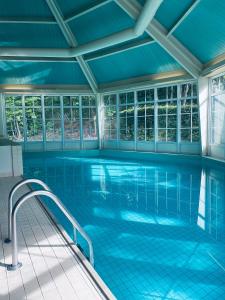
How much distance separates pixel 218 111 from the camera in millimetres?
11031

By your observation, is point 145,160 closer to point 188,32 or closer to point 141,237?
point 188,32

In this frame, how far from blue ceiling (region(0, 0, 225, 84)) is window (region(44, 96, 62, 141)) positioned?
121cm

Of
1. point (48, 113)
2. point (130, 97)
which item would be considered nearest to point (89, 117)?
point (48, 113)

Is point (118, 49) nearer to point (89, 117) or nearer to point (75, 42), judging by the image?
point (75, 42)

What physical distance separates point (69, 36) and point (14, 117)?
19.9ft

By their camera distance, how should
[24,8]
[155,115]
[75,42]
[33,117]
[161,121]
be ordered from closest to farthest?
1. [24,8]
2. [75,42]
3. [161,121]
4. [155,115]
5. [33,117]

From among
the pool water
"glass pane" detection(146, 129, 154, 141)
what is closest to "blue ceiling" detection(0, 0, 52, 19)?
the pool water

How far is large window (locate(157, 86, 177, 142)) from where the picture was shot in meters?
13.0

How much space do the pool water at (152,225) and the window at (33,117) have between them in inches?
198

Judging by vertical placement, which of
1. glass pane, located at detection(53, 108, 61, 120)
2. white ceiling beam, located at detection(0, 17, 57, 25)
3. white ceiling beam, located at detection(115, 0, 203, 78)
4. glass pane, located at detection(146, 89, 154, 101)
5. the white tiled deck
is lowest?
the white tiled deck

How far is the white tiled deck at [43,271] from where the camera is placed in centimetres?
255

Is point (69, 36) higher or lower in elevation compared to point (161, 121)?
higher

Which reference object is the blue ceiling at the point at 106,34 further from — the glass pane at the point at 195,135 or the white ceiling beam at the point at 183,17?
the glass pane at the point at 195,135

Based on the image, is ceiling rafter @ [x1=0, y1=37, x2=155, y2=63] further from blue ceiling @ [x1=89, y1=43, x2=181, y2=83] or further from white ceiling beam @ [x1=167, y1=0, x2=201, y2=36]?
white ceiling beam @ [x1=167, y1=0, x2=201, y2=36]
